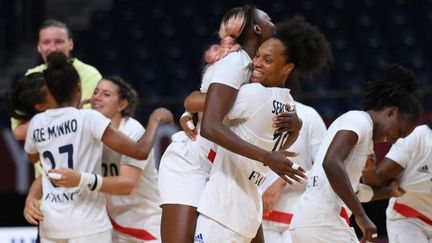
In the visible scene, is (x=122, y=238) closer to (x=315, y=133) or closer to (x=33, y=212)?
(x=33, y=212)

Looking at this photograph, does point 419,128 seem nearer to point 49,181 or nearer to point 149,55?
point 49,181

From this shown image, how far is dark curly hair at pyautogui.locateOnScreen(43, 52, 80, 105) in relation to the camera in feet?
17.5

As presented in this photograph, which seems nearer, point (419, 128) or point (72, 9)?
point (419, 128)

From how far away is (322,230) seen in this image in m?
4.85

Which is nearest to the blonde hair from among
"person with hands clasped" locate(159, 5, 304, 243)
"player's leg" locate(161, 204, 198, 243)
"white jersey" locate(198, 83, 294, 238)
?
"person with hands clasped" locate(159, 5, 304, 243)

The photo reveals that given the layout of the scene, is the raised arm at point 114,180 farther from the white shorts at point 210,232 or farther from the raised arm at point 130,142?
the white shorts at point 210,232

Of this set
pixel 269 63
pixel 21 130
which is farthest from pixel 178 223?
pixel 21 130

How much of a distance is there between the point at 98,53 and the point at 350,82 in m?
Answer: 3.91

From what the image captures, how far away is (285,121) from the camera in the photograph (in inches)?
166

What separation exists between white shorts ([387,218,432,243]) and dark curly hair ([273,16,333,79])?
1.43 m

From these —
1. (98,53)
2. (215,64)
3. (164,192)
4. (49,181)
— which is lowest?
(98,53)

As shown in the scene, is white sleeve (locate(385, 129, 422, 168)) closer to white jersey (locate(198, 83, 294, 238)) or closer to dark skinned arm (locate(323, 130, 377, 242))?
dark skinned arm (locate(323, 130, 377, 242))

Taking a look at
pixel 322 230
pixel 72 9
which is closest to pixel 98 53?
pixel 72 9

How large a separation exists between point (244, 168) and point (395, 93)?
50.1 inches
